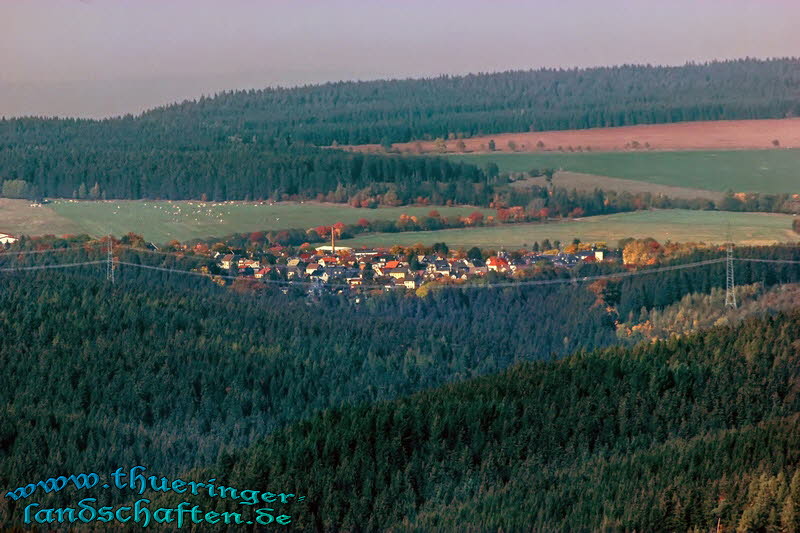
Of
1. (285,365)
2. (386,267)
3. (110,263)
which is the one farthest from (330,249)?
(285,365)

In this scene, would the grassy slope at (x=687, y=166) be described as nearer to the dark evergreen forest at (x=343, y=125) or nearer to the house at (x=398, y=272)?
the dark evergreen forest at (x=343, y=125)

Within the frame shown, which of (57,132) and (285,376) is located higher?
(57,132)

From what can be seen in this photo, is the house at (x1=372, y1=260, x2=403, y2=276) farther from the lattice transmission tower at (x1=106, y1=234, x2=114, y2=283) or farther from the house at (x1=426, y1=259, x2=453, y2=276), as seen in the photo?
the lattice transmission tower at (x1=106, y1=234, x2=114, y2=283)

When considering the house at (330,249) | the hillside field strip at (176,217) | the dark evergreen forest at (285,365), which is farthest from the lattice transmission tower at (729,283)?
the house at (330,249)

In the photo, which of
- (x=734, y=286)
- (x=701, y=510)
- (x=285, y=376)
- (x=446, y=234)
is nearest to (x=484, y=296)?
(x=446, y=234)

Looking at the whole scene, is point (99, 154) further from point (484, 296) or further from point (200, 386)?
point (200, 386)

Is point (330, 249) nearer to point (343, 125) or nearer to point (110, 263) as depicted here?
point (110, 263)

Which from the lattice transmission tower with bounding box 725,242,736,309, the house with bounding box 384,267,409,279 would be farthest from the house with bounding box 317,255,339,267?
the lattice transmission tower with bounding box 725,242,736,309
